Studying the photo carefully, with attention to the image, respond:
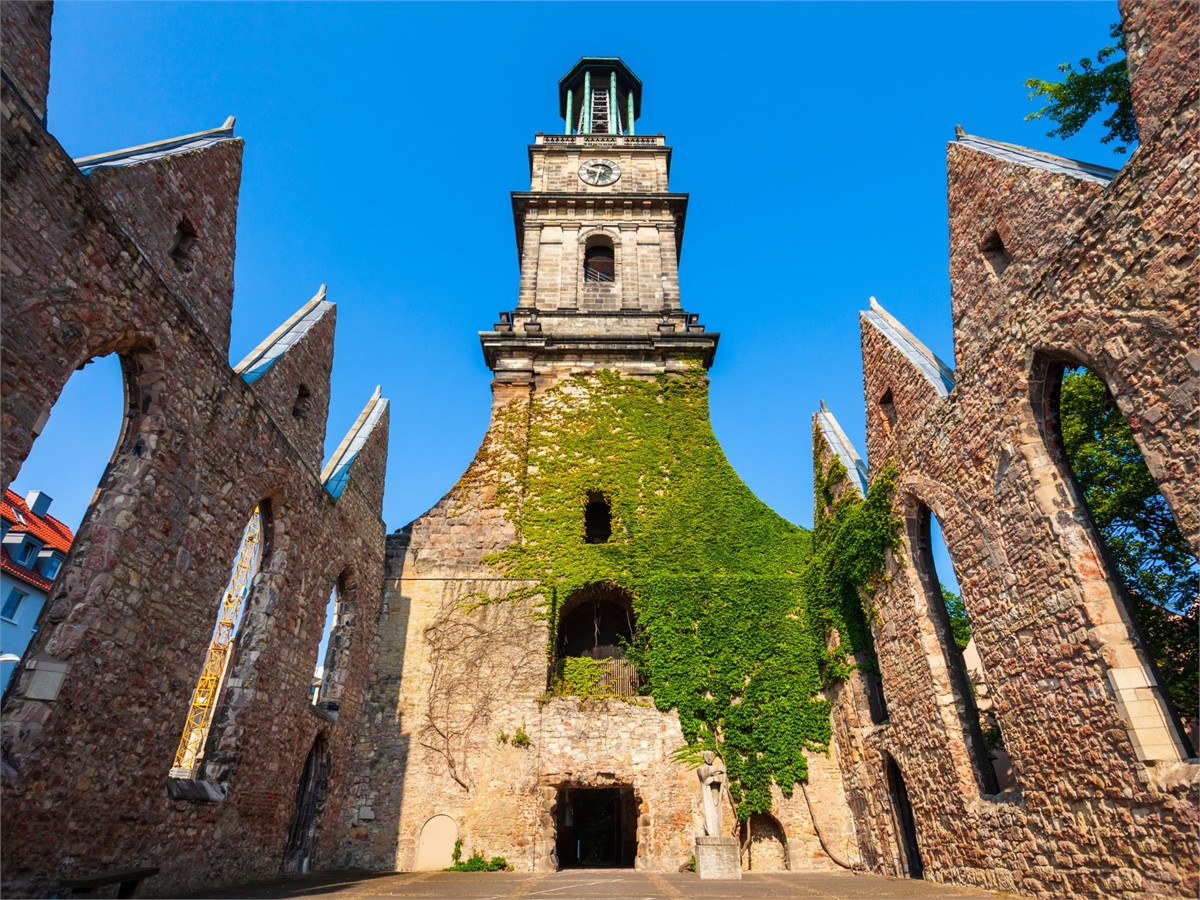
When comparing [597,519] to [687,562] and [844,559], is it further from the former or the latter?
[844,559]

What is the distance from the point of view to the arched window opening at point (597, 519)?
17.5 meters

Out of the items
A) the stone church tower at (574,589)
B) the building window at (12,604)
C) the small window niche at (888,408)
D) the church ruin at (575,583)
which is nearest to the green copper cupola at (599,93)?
the stone church tower at (574,589)

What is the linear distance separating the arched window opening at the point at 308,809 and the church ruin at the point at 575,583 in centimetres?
7

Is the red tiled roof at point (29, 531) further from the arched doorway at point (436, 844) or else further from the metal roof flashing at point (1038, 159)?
the metal roof flashing at point (1038, 159)

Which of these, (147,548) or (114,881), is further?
(147,548)

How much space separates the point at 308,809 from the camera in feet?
40.2

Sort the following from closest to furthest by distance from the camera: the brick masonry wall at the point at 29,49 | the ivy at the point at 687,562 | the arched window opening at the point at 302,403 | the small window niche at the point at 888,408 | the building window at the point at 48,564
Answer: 1. the brick masonry wall at the point at 29,49
2. the arched window opening at the point at 302,403
3. the small window niche at the point at 888,408
4. the ivy at the point at 687,562
5. the building window at the point at 48,564

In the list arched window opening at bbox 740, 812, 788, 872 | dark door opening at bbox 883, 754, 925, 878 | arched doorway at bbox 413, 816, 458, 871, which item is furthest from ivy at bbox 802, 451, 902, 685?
arched doorway at bbox 413, 816, 458, 871

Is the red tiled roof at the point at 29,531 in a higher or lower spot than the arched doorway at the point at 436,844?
higher

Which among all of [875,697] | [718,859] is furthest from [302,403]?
[875,697]

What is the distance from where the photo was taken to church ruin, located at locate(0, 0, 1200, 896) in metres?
6.53

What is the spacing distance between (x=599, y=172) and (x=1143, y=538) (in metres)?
18.5

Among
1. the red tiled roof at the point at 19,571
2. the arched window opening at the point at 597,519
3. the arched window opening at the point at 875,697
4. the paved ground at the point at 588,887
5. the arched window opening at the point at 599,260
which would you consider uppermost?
the arched window opening at the point at 599,260

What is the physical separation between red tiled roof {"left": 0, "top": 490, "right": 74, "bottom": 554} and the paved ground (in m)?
19.1
